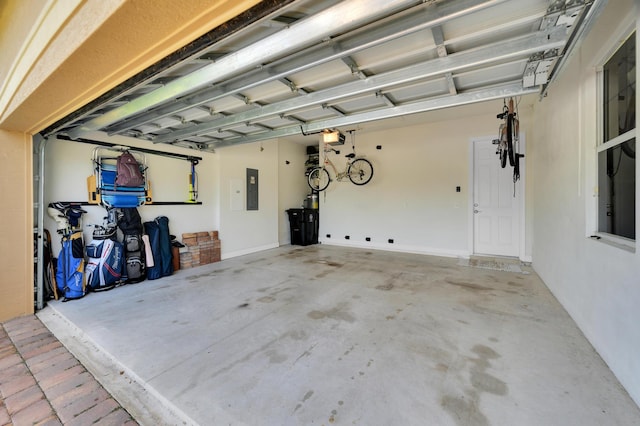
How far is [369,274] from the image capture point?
4148 millimetres

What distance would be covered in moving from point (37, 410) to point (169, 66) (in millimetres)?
2248

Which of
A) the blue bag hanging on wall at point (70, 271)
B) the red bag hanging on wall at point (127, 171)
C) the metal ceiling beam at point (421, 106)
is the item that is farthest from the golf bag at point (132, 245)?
the metal ceiling beam at point (421, 106)

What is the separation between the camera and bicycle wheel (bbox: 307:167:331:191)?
702 centimetres

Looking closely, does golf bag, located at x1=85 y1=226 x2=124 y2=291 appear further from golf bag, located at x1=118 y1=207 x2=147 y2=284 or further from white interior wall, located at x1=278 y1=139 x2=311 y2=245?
white interior wall, located at x1=278 y1=139 x2=311 y2=245

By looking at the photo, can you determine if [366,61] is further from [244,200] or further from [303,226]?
[303,226]

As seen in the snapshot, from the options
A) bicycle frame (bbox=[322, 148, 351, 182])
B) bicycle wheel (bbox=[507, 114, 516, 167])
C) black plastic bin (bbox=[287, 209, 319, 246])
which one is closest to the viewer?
bicycle wheel (bbox=[507, 114, 516, 167])

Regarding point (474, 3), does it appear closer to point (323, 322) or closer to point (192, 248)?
point (323, 322)

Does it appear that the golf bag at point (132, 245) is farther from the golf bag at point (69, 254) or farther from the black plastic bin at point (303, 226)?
the black plastic bin at point (303, 226)

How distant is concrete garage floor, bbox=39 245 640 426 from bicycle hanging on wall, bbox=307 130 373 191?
11.4 feet

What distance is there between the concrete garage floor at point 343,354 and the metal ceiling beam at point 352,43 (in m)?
2.25

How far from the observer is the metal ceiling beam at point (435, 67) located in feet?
5.68

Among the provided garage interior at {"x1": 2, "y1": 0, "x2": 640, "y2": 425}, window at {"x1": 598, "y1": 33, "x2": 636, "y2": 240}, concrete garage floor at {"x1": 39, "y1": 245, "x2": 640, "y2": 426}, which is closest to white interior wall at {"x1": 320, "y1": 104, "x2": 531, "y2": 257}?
garage interior at {"x1": 2, "y1": 0, "x2": 640, "y2": 425}

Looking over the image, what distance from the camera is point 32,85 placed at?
68.6 inches

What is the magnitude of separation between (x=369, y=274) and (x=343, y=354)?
229cm
